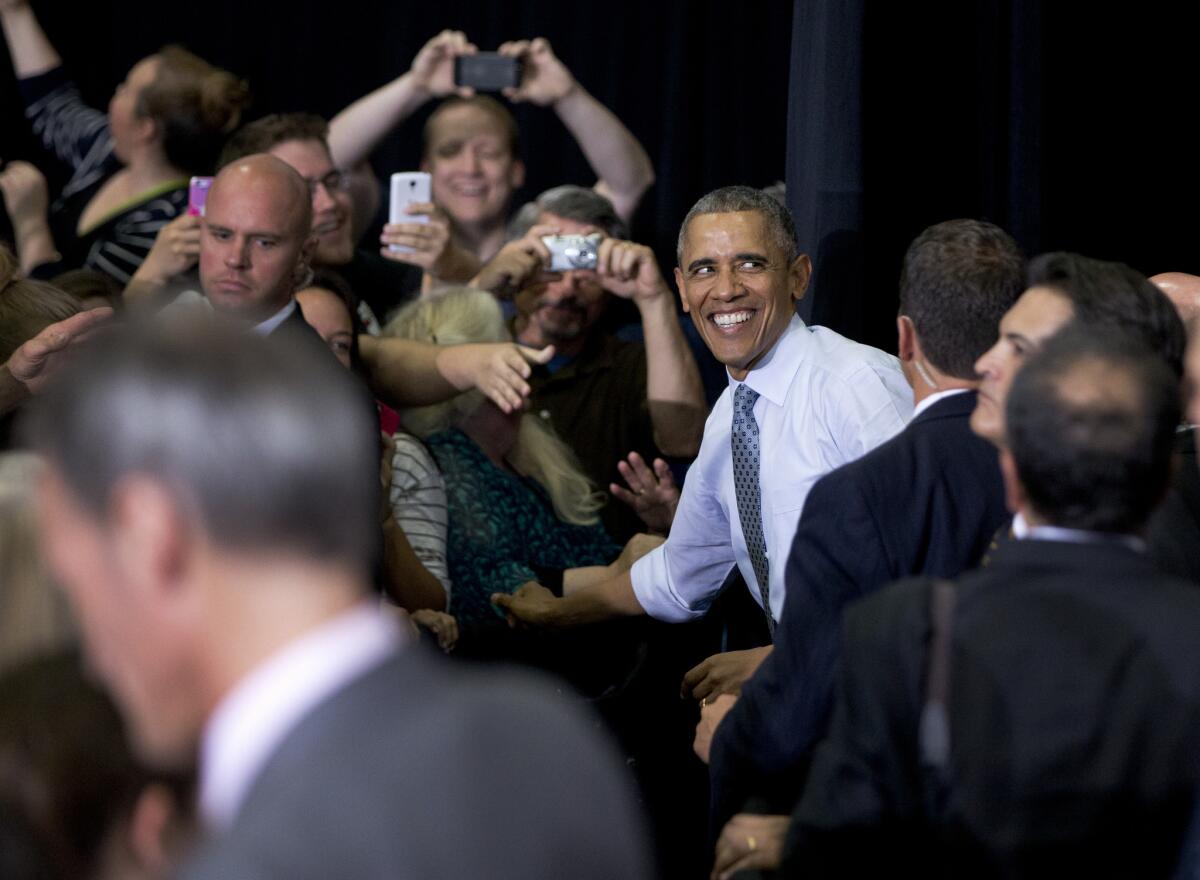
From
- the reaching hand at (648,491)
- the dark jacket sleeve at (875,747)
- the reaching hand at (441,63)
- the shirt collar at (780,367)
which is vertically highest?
the reaching hand at (441,63)

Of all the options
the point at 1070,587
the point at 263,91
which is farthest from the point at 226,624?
the point at 263,91

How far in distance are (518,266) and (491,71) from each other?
0.69 metres

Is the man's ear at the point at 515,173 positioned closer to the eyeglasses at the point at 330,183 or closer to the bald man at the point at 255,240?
the eyeglasses at the point at 330,183

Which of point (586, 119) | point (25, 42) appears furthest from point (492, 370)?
point (25, 42)

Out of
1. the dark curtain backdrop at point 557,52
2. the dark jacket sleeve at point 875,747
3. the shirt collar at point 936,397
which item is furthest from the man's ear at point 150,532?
the dark curtain backdrop at point 557,52

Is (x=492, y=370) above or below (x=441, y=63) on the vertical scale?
below

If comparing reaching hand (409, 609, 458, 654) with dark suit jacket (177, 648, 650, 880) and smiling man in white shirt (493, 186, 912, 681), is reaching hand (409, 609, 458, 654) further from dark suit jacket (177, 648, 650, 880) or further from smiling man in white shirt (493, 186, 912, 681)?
dark suit jacket (177, 648, 650, 880)

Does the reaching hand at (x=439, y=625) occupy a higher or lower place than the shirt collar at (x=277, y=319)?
lower

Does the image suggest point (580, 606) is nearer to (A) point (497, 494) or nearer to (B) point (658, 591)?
(B) point (658, 591)

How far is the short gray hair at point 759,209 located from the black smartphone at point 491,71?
1296 mm

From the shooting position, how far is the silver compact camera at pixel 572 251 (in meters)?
3.39

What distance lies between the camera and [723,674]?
241 centimetres

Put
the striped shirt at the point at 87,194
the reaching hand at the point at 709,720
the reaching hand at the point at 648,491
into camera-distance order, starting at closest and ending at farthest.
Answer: the reaching hand at the point at 709,720 < the reaching hand at the point at 648,491 < the striped shirt at the point at 87,194

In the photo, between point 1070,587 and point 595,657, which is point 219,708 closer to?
point 1070,587
